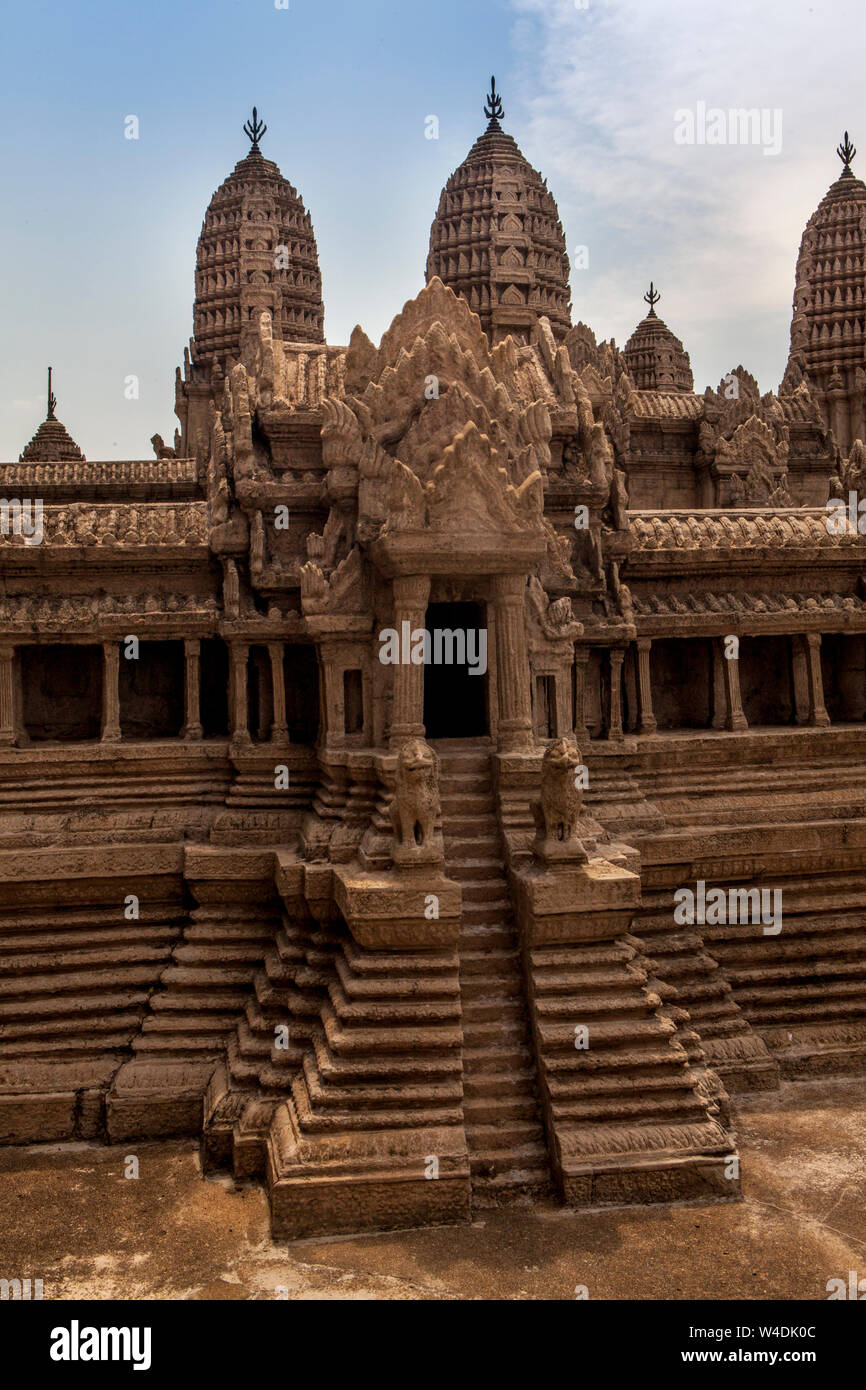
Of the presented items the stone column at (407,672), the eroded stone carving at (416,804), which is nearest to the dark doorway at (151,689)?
the stone column at (407,672)

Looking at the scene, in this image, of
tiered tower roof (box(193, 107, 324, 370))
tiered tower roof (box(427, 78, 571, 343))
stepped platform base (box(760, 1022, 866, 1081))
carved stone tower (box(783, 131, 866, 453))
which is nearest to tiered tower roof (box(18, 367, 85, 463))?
tiered tower roof (box(193, 107, 324, 370))

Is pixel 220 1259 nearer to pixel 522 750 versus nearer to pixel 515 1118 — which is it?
pixel 515 1118

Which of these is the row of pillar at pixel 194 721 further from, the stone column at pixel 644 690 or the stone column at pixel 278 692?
the stone column at pixel 644 690

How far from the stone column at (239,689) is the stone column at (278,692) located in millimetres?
310

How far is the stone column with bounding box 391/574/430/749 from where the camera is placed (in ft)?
36.7

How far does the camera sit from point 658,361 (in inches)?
1540

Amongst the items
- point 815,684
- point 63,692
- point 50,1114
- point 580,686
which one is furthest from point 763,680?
point 50,1114

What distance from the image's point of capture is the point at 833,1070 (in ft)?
36.5

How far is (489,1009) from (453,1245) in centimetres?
194

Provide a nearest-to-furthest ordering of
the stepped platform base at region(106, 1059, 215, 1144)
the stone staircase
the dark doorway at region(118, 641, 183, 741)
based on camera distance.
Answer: the stone staircase → the stepped platform base at region(106, 1059, 215, 1144) → the dark doorway at region(118, 641, 183, 741)

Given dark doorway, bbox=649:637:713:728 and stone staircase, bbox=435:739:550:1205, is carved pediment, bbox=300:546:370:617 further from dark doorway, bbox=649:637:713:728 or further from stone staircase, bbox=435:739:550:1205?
dark doorway, bbox=649:637:713:728

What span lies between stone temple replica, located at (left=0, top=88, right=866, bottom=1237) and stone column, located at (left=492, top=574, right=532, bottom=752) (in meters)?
0.04

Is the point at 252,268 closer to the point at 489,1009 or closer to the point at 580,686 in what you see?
the point at 580,686

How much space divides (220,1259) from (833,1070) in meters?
6.40
